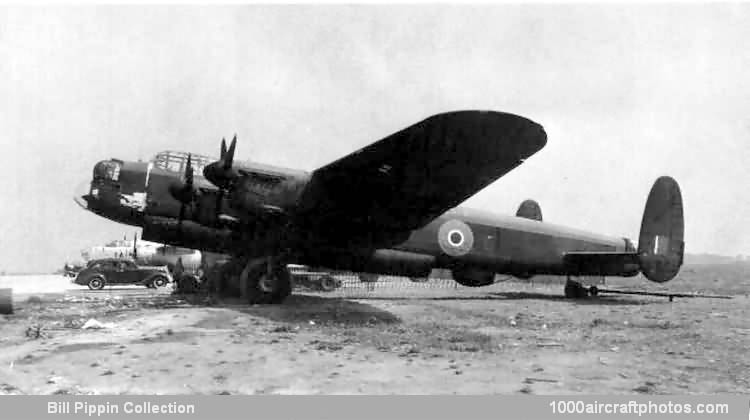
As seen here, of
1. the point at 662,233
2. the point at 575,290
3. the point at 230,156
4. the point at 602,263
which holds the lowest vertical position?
the point at 575,290

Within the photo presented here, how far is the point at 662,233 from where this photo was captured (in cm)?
1473

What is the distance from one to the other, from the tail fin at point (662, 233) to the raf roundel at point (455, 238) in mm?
4698

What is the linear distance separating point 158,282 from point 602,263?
16308 mm

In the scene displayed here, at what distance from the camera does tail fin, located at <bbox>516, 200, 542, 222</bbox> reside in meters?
18.5

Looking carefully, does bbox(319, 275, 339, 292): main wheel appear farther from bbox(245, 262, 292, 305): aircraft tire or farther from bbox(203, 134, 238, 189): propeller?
bbox(203, 134, 238, 189): propeller

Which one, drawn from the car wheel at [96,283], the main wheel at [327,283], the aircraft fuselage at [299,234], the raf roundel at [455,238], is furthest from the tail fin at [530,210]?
the car wheel at [96,283]

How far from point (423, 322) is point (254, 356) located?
12.8ft

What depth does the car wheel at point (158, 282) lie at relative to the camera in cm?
2184

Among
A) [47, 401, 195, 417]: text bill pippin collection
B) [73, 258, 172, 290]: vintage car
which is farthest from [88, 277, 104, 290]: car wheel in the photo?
[47, 401, 195, 417]: text bill pippin collection

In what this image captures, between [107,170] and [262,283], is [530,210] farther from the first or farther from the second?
[107,170]

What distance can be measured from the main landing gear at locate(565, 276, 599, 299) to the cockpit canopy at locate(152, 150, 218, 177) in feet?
34.3

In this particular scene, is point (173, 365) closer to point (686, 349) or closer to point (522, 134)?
point (522, 134)

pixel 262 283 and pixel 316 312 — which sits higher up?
pixel 262 283

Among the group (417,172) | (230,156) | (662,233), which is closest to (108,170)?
(230,156)
